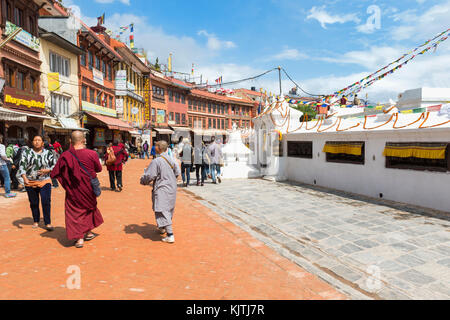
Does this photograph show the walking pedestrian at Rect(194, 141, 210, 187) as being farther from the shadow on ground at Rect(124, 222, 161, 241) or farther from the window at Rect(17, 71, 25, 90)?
the window at Rect(17, 71, 25, 90)

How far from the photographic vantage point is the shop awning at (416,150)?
7.13 m

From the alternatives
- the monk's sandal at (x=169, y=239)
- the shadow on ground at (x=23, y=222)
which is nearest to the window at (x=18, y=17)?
the shadow on ground at (x=23, y=222)

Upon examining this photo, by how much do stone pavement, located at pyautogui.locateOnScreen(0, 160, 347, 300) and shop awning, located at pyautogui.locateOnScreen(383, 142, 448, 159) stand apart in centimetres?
526

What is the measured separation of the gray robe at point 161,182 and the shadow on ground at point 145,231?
26.7 inches

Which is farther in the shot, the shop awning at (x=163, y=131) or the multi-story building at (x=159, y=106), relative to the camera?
the multi-story building at (x=159, y=106)

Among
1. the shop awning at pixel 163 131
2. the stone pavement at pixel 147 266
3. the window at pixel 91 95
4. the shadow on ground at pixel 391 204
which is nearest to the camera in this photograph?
the stone pavement at pixel 147 266

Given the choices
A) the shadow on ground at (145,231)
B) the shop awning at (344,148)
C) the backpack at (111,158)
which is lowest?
the shadow on ground at (145,231)

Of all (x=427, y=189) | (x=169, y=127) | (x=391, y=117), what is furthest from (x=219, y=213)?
(x=169, y=127)

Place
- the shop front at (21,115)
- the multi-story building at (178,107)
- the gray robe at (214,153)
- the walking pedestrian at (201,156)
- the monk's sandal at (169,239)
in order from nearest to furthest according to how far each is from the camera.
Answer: the monk's sandal at (169,239) → the walking pedestrian at (201,156) → the gray robe at (214,153) → the shop front at (21,115) → the multi-story building at (178,107)

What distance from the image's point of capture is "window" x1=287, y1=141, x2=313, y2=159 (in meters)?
12.0

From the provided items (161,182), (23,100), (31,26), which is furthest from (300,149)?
(31,26)

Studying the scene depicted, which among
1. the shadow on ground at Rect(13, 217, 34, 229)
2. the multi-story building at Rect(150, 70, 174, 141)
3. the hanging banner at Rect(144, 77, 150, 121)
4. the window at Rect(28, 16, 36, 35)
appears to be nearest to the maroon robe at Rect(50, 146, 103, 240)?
the shadow on ground at Rect(13, 217, 34, 229)

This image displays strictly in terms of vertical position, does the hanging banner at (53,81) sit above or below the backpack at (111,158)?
above

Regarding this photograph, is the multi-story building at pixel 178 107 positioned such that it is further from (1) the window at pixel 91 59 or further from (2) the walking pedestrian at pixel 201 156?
(2) the walking pedestrian at pixel 201 156
